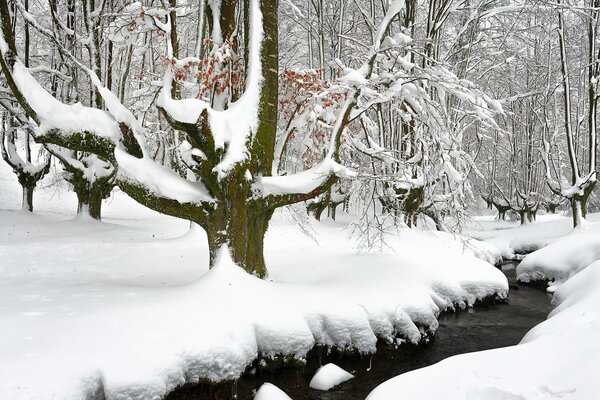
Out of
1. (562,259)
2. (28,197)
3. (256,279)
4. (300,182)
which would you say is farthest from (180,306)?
(28,197)

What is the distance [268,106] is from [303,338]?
11.5 ft

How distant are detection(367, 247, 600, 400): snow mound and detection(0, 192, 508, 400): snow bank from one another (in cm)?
217

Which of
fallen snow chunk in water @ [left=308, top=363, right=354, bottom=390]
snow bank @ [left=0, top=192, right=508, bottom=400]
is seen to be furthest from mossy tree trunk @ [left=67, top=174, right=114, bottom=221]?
fallen snow chunk in water @ [left=308, top=363, right=354, bottom=390]

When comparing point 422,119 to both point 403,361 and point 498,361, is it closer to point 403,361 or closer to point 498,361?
point 403,361

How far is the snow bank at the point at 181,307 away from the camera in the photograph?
4.06 metres

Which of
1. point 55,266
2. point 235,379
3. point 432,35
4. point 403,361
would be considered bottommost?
point 403,361

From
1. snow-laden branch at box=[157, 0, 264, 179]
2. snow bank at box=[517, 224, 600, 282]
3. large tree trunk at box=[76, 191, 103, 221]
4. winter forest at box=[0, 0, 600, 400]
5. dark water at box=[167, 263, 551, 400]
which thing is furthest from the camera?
large tree trunk at box=[76, 191, 103, 221]

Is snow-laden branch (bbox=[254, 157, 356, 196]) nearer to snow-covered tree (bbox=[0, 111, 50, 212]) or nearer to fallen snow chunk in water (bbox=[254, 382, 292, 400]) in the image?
fallen snow chunk in water (bbox=[254, 382, 292, 400])

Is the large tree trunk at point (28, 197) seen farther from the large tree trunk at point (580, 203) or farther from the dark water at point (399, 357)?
the large tree trunk at point (580, 203)

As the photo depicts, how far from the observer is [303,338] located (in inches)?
221

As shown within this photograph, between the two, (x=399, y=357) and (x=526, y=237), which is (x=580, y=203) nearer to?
(x=526, y=237)

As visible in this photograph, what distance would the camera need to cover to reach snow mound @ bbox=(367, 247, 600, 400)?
10.2ft

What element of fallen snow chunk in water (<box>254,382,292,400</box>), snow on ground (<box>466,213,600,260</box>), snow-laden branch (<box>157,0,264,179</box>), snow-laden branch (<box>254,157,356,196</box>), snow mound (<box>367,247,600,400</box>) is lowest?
snow on ground (<box>466,213,600,260</box>)

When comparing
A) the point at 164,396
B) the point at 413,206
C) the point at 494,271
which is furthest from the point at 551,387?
the point at 413,206
